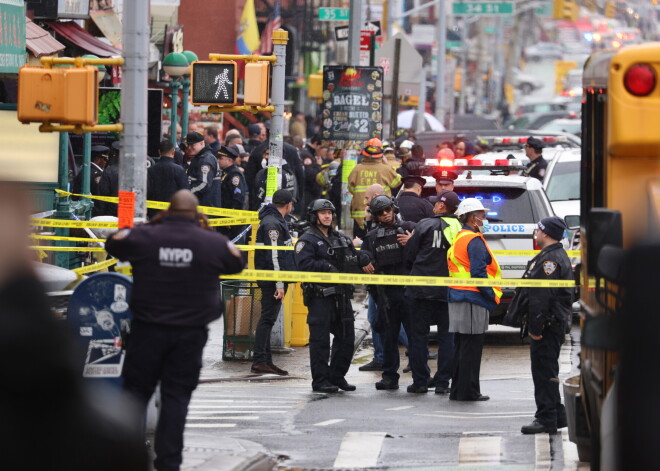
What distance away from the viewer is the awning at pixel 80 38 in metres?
22.1

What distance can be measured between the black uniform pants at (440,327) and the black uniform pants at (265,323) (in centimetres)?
141

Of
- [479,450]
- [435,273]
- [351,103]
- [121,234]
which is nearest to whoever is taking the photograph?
[121,234]

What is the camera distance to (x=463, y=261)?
41.5ft

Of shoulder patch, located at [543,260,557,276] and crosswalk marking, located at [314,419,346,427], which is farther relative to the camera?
crosswalk marking, located at [314,419,346,427]

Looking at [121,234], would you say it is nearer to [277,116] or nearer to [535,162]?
[277,116]

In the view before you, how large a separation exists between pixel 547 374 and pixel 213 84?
434cm

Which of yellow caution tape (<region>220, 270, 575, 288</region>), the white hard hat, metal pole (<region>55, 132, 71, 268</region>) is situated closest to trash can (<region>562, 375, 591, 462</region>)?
yellow caution tape (<region>220, 270, 575, 288</region>)

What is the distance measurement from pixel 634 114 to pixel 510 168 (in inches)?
455

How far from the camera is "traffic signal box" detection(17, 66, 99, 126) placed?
944 centimetres

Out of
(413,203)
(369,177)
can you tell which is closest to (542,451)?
(413,203)

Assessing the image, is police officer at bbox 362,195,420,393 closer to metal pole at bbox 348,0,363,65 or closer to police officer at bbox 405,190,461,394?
police officer at bbox 405,190,461,394

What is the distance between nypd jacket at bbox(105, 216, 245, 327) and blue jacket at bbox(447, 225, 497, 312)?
4.41 meters

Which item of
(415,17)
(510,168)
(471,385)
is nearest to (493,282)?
(471,385)

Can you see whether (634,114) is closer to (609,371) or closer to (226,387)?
(609,371)
